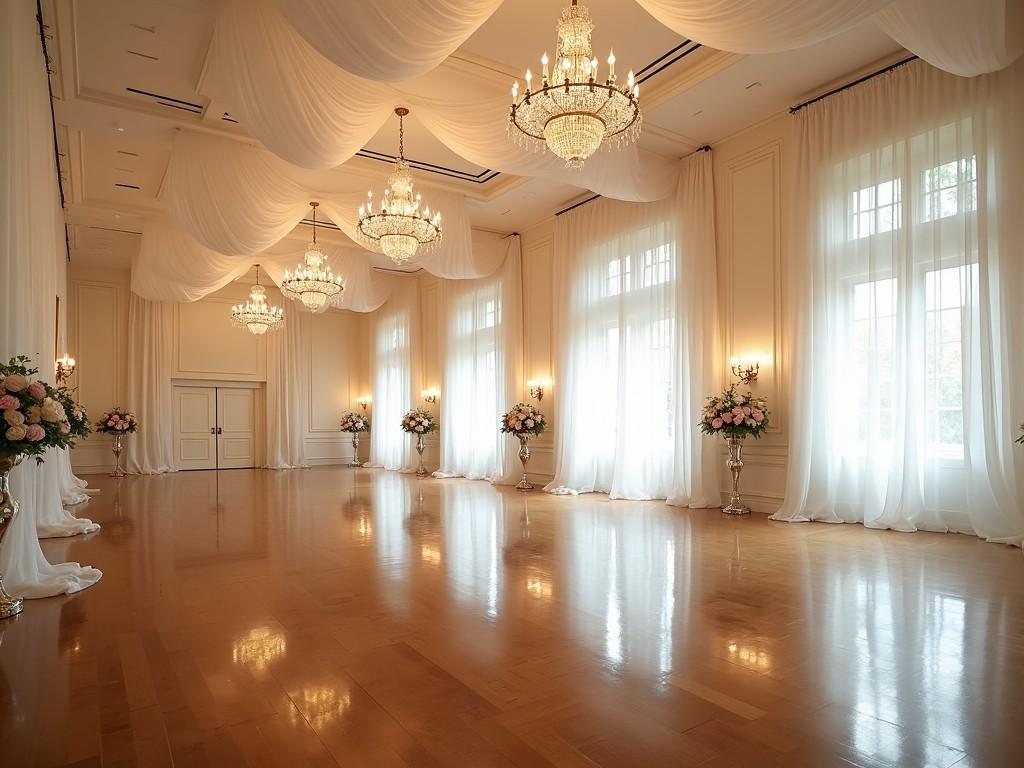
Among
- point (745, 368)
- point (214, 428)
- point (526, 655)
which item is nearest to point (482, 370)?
point (745, 368)

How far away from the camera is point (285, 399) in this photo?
17.8m

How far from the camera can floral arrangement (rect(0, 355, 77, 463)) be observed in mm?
3586

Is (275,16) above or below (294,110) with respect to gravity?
above

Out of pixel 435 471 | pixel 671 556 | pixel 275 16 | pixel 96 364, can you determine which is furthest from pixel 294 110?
pixel 96 364

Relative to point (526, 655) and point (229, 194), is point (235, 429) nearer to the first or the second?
point (229, 194)

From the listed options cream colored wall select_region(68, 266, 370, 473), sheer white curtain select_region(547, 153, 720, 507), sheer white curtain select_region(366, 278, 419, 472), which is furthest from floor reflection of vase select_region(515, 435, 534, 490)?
cream colored wall select_region(68, 266, 370, 473)

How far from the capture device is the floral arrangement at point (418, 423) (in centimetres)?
1480

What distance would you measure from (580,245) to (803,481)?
218 inches

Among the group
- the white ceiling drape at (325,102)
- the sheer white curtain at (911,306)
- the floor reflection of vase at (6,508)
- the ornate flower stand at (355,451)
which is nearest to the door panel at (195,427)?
the ornate flower stand at (355,451)

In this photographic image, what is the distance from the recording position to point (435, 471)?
1490 cm

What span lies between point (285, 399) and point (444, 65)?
12.7 meters

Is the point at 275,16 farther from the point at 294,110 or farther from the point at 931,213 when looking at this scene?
the point at 931,213

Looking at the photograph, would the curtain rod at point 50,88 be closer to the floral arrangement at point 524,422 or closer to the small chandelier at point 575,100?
the small chandelier at point 575,100

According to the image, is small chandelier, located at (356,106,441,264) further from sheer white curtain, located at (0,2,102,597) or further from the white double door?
the white double door
